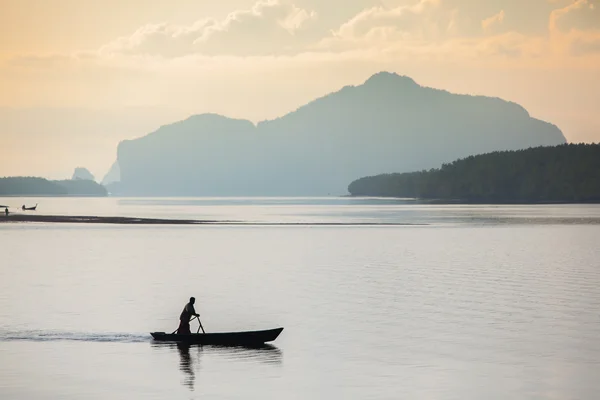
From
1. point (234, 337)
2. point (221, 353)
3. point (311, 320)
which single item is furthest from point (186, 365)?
point (311, 320)

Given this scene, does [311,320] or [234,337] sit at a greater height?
[234,337]

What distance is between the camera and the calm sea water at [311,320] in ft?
104

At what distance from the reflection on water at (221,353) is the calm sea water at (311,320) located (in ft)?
0.38

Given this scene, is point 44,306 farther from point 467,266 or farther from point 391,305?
point 467,266

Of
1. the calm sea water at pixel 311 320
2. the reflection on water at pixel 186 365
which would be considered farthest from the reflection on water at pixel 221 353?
the calm sea water at pixel 311 320

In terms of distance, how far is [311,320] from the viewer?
4697 centimetres

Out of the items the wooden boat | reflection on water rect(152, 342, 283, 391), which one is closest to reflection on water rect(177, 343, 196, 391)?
reflection on water rect(152, 342, 283, 391)

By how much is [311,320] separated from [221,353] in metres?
10.8

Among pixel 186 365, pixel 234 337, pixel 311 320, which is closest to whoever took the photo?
pixel 186 365

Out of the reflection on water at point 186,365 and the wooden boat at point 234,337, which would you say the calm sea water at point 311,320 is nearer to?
the reflection on water at point 186,365

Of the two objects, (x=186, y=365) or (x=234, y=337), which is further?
(x=234, y=337)

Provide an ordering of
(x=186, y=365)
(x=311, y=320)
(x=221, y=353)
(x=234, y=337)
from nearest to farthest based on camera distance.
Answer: (x=186, y=365) < (x=221, y=353) < (x=234, y=337) < (x=311, y=320)

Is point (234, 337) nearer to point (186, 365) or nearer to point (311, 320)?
point (186, 365)

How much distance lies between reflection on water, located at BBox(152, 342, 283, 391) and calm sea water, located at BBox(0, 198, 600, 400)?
0.11 m
